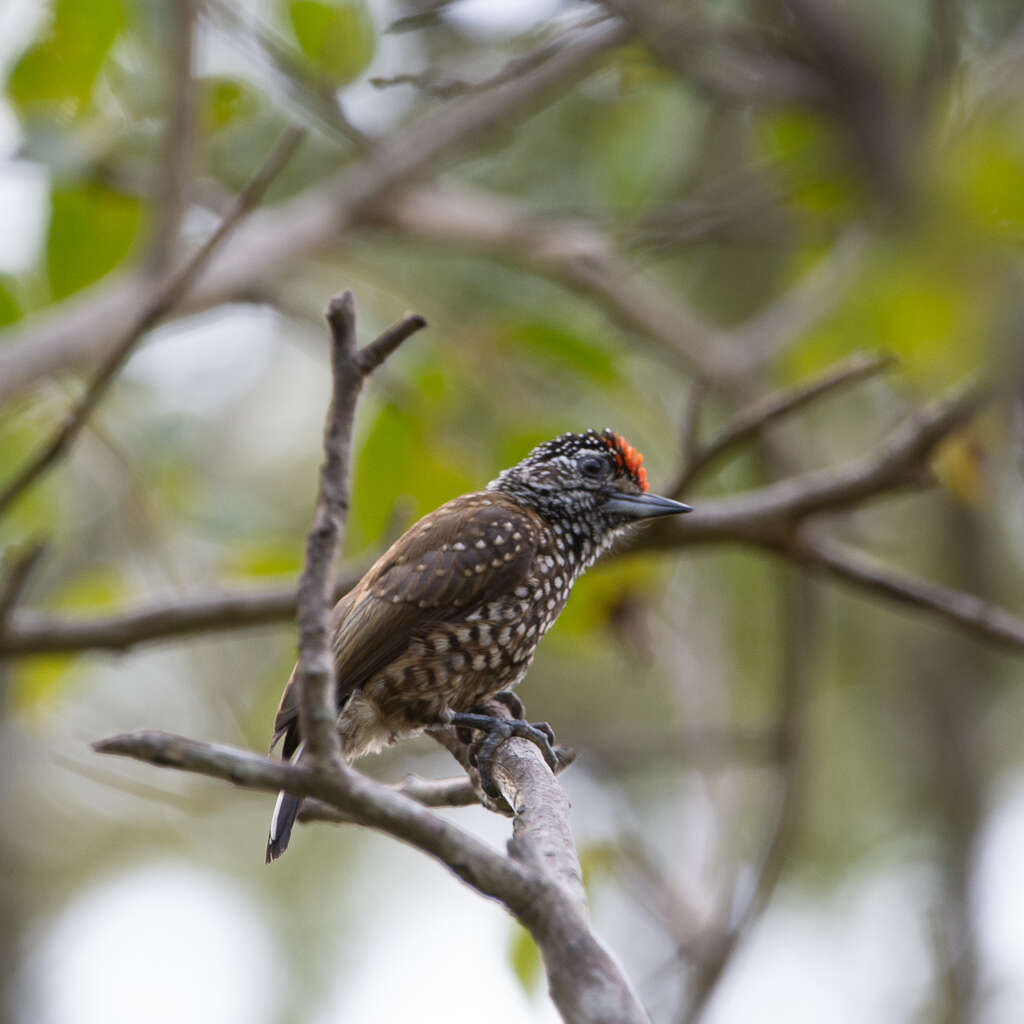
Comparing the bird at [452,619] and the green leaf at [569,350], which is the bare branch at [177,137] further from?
the bird at [452,619]

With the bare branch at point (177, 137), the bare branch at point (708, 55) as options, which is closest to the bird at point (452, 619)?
the bare branch at point (708, 55)

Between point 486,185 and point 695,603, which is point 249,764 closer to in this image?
point 695,603

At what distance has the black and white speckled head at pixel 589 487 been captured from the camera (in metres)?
4.18

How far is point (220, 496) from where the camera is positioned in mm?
5535

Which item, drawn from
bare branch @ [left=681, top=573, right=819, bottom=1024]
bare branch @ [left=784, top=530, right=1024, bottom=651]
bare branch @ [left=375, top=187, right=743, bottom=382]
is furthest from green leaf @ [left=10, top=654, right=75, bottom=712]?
bare branch @ [left=784, top=530, right=1024, bottom=651]

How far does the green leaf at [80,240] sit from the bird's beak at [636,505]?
219 cm

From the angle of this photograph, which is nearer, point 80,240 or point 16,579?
point 16,579

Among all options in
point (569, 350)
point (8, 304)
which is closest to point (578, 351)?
point (569, 350)

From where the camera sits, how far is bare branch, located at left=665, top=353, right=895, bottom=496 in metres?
4.11

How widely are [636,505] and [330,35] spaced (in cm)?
204

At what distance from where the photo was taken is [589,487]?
4.25 meters

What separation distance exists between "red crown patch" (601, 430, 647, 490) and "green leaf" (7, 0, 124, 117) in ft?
6.97

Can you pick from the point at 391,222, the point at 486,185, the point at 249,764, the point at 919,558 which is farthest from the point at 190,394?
the point at 249,764

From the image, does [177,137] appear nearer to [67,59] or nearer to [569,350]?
[67,59]
